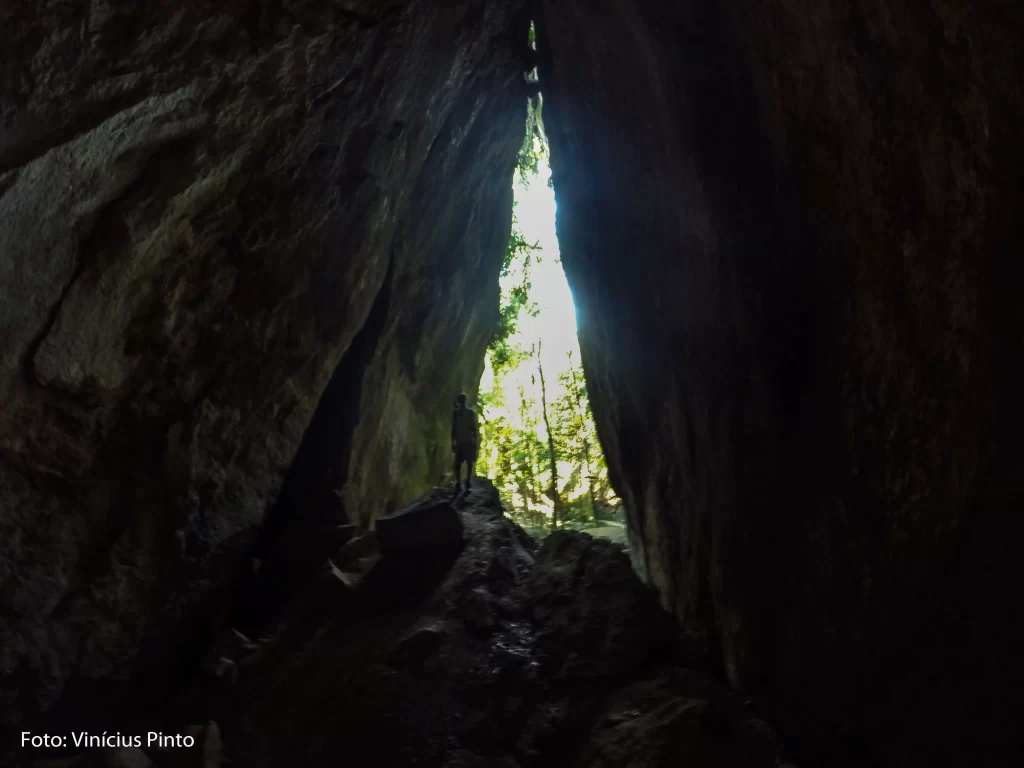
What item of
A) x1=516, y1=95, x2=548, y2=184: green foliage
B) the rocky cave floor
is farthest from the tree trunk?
the rocky cave floor

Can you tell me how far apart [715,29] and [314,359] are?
245 inches

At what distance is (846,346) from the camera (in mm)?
4383

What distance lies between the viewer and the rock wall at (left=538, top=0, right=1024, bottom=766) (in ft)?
11.7

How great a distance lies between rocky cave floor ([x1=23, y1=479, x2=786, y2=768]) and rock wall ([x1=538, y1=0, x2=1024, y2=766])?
68 centimetres

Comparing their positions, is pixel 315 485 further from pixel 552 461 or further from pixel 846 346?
pixel 846 346

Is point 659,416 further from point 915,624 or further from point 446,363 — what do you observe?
point 446,363

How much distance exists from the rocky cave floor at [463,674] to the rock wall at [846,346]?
0.68m

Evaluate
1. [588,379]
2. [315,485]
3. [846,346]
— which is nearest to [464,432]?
[588,379]

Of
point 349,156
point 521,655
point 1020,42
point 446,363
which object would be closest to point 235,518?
point 521,655

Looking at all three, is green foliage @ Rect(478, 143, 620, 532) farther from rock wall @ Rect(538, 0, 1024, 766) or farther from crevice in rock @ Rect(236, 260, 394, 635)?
rock wall @ Rect(538, 0, 1024, 766)

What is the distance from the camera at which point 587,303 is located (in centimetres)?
961

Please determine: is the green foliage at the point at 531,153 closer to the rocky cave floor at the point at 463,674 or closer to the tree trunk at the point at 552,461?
the tree trunk at the point at 552,461

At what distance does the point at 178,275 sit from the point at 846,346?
19.2 ft

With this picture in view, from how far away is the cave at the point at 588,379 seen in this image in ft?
12.9
